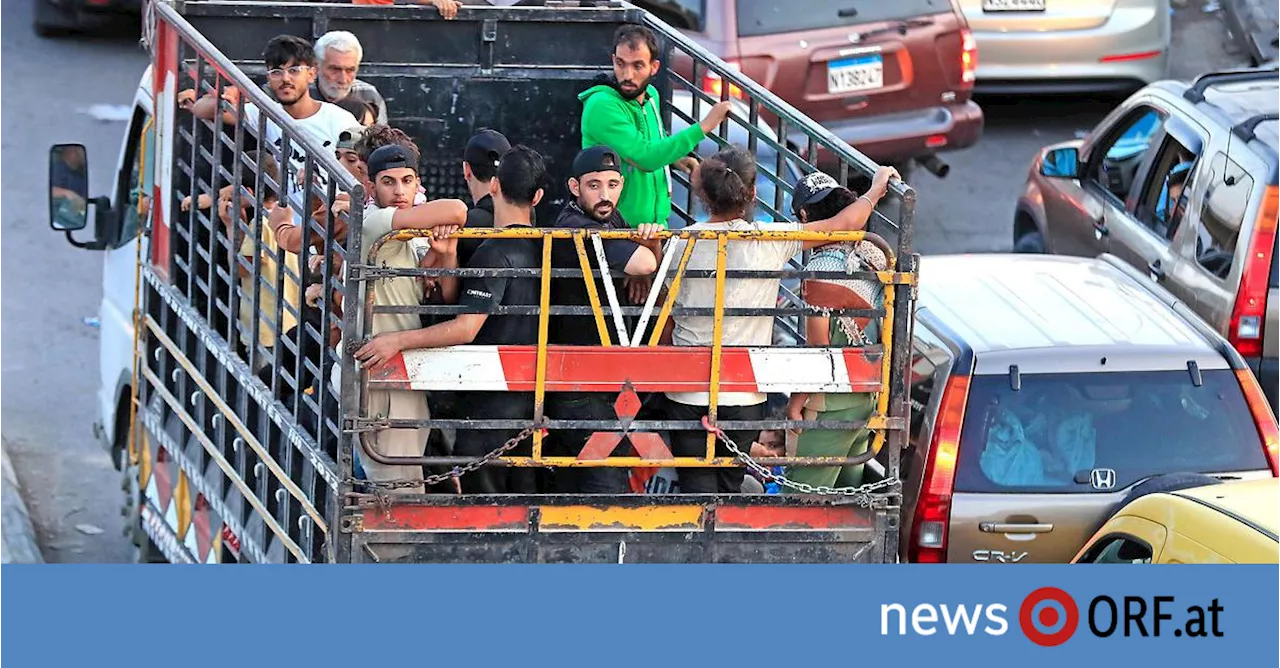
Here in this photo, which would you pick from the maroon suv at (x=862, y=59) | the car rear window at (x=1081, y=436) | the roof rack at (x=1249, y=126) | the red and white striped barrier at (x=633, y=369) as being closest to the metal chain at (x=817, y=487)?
the red and white striped barrier at (x=633, y=369)

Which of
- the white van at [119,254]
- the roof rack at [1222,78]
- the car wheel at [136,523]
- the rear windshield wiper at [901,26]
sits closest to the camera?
the car wheel at [136,523]

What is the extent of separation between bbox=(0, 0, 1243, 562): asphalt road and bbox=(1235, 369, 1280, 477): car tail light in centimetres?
494

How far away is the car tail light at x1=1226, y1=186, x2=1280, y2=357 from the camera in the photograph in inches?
419

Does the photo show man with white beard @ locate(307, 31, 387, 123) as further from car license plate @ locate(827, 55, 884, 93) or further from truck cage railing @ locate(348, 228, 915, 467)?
car license plate @ locate(827, 55, 884, 93)

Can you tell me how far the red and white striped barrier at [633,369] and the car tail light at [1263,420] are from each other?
2045 mm

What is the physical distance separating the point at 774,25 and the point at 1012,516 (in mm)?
7024

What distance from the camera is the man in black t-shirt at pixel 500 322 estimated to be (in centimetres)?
685

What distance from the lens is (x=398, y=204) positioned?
746 cm

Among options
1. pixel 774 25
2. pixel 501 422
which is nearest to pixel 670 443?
pixel 501 422

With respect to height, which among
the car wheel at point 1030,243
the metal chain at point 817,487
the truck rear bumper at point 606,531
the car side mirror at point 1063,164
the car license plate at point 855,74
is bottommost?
the car wheel at point 1030,243

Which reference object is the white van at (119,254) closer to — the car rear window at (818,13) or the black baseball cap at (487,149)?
the black baseball cap at (487,149)

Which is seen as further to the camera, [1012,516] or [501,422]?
[1012,516]

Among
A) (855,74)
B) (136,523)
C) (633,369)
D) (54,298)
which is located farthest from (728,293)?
(855,74)
